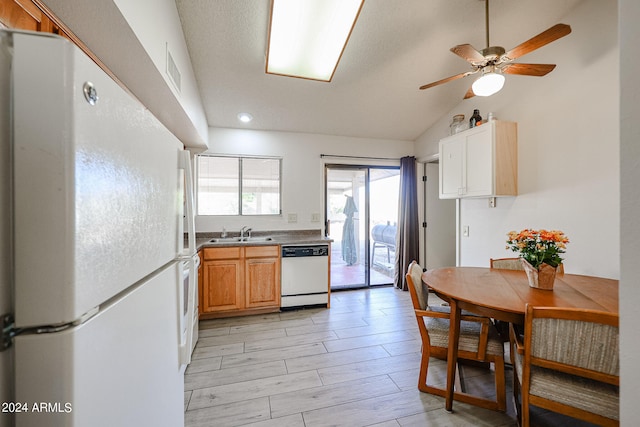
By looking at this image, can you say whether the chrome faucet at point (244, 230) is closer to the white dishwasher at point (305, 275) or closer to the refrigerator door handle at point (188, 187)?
the white dishwasher at point (305, 275)

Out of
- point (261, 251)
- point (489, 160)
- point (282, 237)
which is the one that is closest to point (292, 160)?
point (282, 237)

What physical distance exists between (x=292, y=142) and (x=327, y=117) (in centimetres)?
66

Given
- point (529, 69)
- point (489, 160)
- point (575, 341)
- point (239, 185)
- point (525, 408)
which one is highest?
point (529, 69)

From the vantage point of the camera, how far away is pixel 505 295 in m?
1.54

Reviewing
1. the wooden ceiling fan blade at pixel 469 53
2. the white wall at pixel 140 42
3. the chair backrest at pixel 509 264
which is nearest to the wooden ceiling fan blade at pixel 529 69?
the wooden ceiling fan blade at pixel 469 53

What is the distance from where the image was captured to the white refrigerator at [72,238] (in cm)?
43

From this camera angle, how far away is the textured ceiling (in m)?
2.13

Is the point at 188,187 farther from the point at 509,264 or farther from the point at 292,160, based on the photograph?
the point at 292,160

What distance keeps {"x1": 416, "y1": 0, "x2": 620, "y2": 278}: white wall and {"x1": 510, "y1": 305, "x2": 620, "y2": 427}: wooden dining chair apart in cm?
133

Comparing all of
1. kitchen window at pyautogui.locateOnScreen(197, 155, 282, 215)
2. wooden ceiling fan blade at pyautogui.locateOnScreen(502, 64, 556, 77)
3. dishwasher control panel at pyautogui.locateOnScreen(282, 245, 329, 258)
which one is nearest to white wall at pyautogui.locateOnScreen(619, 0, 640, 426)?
wooden ceiling fan blade at pyautogui.locateOnScreen(502, 64, 556, 77)

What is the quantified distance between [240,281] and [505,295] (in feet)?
8.54

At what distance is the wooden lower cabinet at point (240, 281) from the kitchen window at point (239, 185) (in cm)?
84

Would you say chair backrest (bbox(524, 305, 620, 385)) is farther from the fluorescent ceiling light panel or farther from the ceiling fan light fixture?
the fluorescent ceiling light panel

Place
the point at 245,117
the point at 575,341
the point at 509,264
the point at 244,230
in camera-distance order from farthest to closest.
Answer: the point at 244,230, the point at 245,117, the point at 509,264, the point at 575,341
